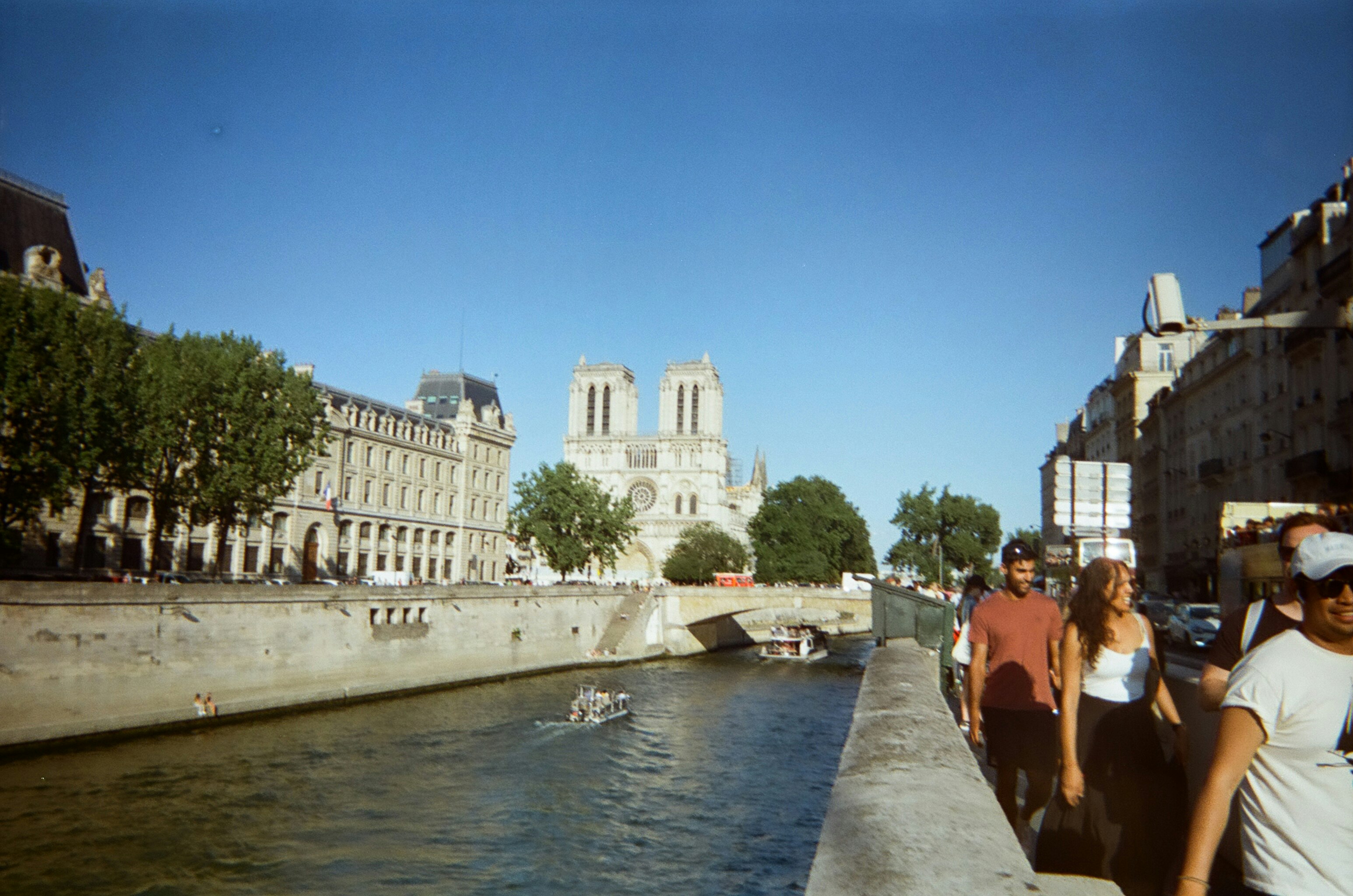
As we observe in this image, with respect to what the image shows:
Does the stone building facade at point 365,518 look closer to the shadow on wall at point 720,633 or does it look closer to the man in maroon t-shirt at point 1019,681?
the shadow on wall at point 720,633

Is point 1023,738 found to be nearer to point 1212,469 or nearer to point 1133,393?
point 1212,469

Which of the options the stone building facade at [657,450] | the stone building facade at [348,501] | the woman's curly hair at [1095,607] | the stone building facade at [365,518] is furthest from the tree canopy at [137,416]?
the stone building facade at [657,450]

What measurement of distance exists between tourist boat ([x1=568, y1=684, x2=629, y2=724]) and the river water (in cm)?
61

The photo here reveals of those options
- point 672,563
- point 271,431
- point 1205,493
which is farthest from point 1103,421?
point 271,431

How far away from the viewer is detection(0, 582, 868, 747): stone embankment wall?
84.8 feet

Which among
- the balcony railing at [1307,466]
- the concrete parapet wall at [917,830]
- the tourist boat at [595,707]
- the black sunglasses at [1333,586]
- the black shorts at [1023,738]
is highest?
the balcony railing at [1307,466]

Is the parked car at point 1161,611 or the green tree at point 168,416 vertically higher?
the green tree at point 168,416

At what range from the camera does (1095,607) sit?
212 inches

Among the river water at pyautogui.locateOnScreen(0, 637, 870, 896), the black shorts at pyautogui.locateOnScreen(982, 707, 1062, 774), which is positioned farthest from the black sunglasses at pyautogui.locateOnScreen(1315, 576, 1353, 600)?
the river water at pyautogui.locateOnScreen(0, 637, 870, 896)

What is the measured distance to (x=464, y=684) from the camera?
4272cm

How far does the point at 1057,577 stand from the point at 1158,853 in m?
29.6

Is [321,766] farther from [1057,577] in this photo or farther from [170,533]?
[1057,577]

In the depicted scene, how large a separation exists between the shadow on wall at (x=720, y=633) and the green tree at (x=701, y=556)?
23.3 metres

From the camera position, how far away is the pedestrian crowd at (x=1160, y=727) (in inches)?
120
